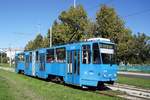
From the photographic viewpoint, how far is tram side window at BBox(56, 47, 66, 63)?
2656 centimetres

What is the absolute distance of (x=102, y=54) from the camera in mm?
22094

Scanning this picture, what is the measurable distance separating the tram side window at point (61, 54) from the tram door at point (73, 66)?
3.47 ft

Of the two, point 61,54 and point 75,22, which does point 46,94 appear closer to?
point 61,54

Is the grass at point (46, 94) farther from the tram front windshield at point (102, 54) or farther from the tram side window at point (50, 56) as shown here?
the tram side window at point (50, 56)

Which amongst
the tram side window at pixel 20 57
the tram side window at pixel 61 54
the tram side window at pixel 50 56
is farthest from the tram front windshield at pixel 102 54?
the tram side window at pixel 20 57

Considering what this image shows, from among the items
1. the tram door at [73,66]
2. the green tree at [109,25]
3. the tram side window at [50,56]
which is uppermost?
the green tree at [109,25]

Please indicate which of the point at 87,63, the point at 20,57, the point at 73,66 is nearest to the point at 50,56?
the point at 73,66

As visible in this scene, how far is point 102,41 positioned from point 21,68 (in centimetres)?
2510

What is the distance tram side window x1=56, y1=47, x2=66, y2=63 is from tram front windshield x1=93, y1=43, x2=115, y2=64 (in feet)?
15.7

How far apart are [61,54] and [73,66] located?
11.0ft

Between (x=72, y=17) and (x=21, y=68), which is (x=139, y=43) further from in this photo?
(x=21, y=68)

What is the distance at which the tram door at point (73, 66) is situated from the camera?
23.5 meters

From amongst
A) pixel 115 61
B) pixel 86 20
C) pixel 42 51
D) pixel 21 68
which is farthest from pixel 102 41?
pixel 86 20

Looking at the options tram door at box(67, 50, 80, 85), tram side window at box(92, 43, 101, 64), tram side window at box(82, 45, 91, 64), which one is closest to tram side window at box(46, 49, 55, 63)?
tram door at box(67, 50, 80, 85)
